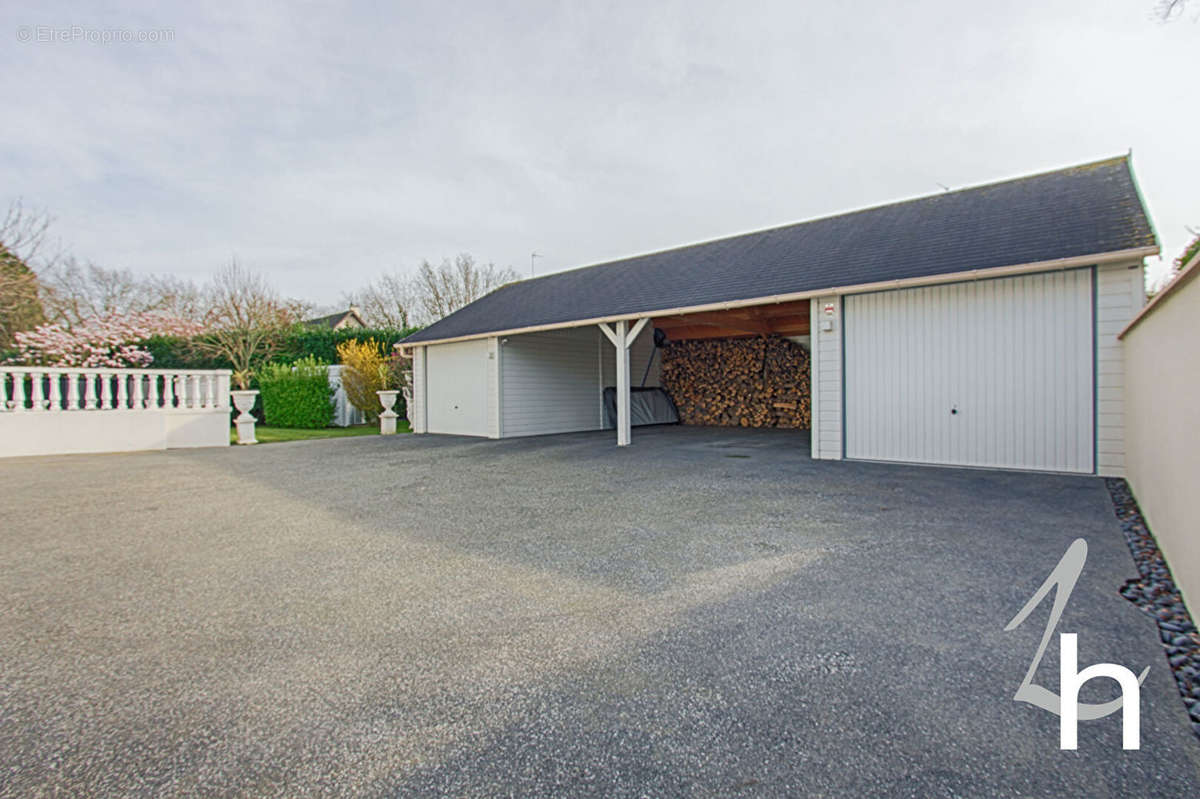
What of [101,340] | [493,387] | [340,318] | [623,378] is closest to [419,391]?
[493,387]

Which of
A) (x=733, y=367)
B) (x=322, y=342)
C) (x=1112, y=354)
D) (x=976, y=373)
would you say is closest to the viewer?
(x=1112, y=354)

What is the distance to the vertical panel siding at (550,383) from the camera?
471 inches

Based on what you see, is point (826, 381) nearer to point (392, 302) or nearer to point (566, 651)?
point (566, 651)

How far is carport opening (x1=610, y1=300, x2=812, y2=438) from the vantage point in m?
12.8

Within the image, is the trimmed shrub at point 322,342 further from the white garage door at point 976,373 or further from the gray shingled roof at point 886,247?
the white garage door at point 976,373

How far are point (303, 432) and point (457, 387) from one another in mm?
4344

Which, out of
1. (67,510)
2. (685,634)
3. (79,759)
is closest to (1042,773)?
(685,634)

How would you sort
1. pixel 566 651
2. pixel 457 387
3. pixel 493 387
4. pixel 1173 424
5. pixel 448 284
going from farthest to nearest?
1. pixel 448 284
2. pixel 457 387
3. pixel 493 387
4. pixel 1173 424
5. pixel 566 651

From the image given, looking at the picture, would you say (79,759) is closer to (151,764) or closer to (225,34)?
(151,764)

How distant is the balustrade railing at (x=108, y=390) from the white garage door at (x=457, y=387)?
426cm

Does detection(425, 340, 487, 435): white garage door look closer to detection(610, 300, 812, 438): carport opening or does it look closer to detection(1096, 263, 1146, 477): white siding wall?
detection(610, 300, 812, 438): carport opening

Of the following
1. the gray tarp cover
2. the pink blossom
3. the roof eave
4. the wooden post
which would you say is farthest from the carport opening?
the pink blossom

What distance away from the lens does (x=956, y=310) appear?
267 inches

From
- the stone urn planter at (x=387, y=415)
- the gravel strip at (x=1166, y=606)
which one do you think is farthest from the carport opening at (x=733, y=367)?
the gravel strip at (x=1166, y=606)
